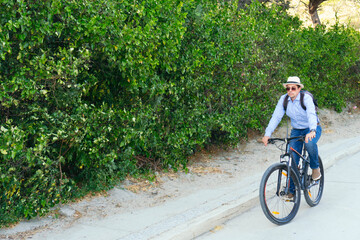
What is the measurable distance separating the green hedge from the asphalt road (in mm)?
1882

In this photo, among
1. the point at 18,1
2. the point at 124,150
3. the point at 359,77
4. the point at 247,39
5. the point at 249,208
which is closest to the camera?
the point at 18,1

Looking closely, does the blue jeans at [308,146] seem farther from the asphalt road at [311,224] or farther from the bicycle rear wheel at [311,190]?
the asphalt road at [311,224]

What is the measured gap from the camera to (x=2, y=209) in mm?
5504

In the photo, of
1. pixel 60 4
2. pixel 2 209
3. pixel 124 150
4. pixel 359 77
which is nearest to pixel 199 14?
pixel 124 150

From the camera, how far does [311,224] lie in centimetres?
620

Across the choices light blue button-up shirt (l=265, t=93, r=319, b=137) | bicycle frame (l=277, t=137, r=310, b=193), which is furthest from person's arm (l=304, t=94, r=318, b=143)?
bicycle frame (l=277, t=137, r=310, b=193)

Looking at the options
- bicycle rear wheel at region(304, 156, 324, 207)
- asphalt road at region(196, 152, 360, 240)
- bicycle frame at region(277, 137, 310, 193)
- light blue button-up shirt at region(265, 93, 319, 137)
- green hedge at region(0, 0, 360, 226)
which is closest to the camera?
green hedge at region(0, 0, 360, 226)

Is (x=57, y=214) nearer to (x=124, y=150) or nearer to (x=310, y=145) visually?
(x=124, y=150)

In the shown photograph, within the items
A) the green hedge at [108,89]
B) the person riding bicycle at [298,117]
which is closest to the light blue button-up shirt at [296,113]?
the person riding bicycle at [298,117]

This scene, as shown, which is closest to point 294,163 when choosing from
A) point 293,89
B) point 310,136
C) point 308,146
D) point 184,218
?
point 308,146

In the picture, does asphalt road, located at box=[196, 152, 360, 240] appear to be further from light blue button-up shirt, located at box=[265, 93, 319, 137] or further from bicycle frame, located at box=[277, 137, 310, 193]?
light blue button-up shirt, located at box=[265, 93, 319, 137]

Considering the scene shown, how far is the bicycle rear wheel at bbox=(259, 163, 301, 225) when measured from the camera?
19.3 feet

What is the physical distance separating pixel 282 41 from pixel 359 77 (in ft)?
22.3

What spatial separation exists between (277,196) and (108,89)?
2809 millimetres
